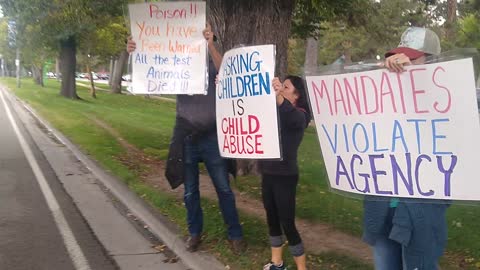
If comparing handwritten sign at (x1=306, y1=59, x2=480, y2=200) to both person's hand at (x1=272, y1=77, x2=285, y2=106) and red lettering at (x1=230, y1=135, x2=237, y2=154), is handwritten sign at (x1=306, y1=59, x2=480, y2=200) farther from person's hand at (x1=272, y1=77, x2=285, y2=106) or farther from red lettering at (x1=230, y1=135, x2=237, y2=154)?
red lettering at (x1=230, y1=135, x2=237, y2=154)

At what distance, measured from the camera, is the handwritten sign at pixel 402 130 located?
9.10 ft

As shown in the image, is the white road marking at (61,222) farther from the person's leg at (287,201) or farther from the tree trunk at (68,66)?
the tree trunk at (68,66)

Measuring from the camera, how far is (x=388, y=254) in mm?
3141

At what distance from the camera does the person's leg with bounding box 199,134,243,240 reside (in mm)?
5094

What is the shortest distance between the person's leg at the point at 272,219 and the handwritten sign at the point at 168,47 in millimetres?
1265

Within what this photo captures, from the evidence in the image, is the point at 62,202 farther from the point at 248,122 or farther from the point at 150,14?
the point at 248,122

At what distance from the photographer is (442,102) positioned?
283cm

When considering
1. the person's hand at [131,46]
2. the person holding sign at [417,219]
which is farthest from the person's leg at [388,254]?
the person's hand at [131,46]

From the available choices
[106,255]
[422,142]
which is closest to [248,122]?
[422,142]

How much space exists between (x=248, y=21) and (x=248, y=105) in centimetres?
352

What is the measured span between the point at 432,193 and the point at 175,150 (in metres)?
2.76

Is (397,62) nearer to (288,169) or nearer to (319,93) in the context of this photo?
(319,93)

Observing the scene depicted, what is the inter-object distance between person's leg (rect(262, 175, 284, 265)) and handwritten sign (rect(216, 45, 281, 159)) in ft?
0.87

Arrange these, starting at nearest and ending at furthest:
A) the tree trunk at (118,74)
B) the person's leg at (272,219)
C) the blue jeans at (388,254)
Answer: the blue jeans at (388,254), the person's leg at (272,219), the tree trunk at (118,74)
